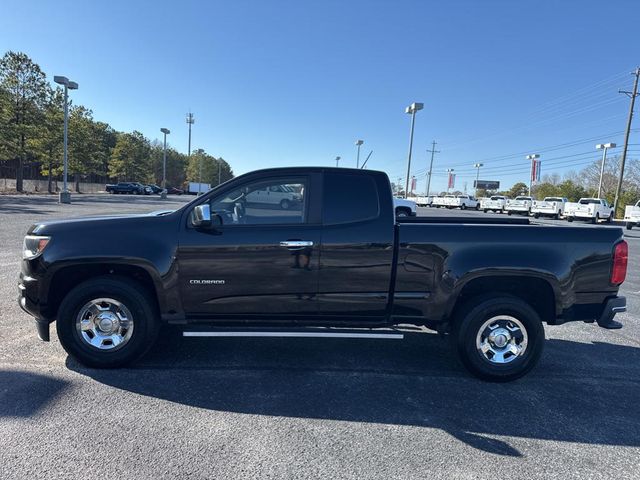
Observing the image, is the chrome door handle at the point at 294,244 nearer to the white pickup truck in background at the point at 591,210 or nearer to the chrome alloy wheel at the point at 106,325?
the chrome alloy wheel at the point at 106,325

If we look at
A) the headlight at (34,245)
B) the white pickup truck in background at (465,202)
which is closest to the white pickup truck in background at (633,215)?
the white pickup truck in background at (465,202)

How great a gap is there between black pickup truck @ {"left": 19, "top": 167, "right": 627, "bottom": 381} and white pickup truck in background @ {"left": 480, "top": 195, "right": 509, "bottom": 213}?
1814 inches

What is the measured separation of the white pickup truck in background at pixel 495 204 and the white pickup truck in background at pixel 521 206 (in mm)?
3718

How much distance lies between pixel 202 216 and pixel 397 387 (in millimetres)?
2337

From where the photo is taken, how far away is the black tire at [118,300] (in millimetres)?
3852

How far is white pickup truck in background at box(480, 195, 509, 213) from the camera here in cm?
4695

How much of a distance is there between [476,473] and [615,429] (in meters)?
1.43

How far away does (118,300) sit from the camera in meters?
3.89

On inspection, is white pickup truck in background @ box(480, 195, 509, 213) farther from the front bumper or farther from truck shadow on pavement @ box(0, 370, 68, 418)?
truck shadow on pavement @ box(0, 370, 68, 418)

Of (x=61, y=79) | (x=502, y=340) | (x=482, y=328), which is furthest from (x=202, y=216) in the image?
(x=61, y=79)

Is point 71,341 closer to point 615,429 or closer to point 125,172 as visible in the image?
point 615,429

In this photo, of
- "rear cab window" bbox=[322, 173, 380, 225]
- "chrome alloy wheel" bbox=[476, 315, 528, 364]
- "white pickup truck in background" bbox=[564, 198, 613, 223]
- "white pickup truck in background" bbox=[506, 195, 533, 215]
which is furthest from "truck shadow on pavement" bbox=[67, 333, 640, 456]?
"white pickup truck in background" bbox=[506, 195, 533, 215]

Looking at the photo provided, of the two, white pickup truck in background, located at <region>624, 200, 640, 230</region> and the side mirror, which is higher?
white pickup truck in background, located at <region>624, 200, 640, 230</region>

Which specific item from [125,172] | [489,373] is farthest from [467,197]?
[489,373]
